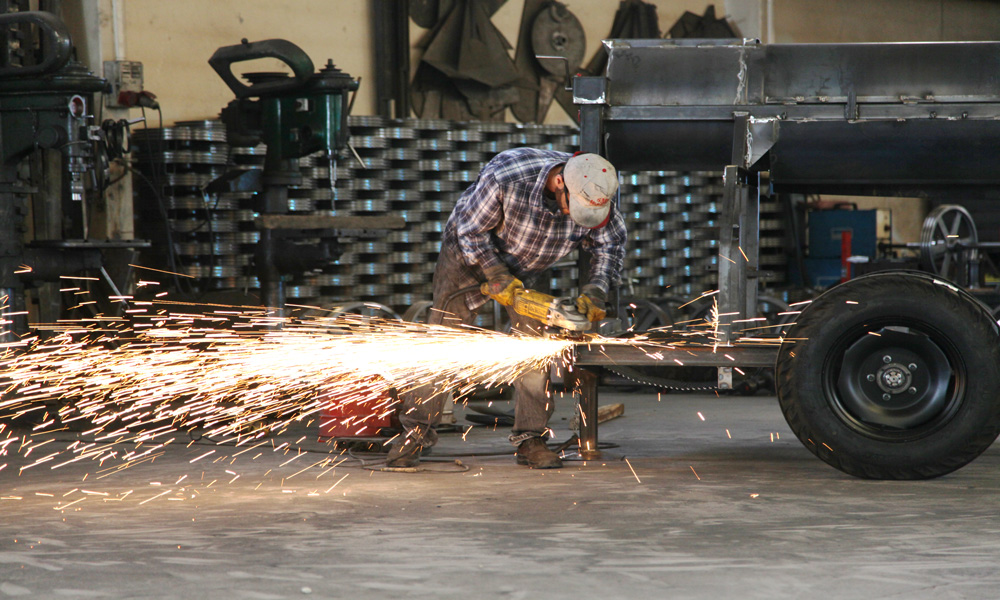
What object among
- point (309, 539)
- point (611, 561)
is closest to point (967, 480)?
point (611, 561)

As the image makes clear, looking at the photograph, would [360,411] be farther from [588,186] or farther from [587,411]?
[588,186]

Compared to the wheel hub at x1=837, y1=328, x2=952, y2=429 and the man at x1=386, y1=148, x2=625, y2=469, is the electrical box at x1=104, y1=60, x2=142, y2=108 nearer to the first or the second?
the man at x1=386, y1=148, x2=625, y2=469

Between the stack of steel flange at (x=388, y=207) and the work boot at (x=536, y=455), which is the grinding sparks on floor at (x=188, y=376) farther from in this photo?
the stack of steel flange at (x=388, y=207)

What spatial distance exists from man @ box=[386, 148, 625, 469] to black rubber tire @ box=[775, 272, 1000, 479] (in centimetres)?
89

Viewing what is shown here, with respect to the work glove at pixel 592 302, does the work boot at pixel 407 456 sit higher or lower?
lower

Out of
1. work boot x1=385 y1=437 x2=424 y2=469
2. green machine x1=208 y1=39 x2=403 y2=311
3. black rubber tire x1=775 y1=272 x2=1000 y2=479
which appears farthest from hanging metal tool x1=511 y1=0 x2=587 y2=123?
black rubber tire x1=775 y1=272 x2=1000 y2=479

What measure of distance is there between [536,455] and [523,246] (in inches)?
35.5

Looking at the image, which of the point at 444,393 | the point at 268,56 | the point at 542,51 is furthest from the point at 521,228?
the point at 542,51

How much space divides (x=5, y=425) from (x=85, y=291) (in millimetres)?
1156

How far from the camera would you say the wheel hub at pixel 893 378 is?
4480 millimetres

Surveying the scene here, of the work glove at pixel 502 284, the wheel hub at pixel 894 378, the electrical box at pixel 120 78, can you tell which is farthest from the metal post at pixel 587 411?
the electrical box at pixel 120 78

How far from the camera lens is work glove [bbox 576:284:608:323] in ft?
15.3

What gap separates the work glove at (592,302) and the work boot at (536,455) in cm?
64

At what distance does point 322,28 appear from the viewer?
962 cm
